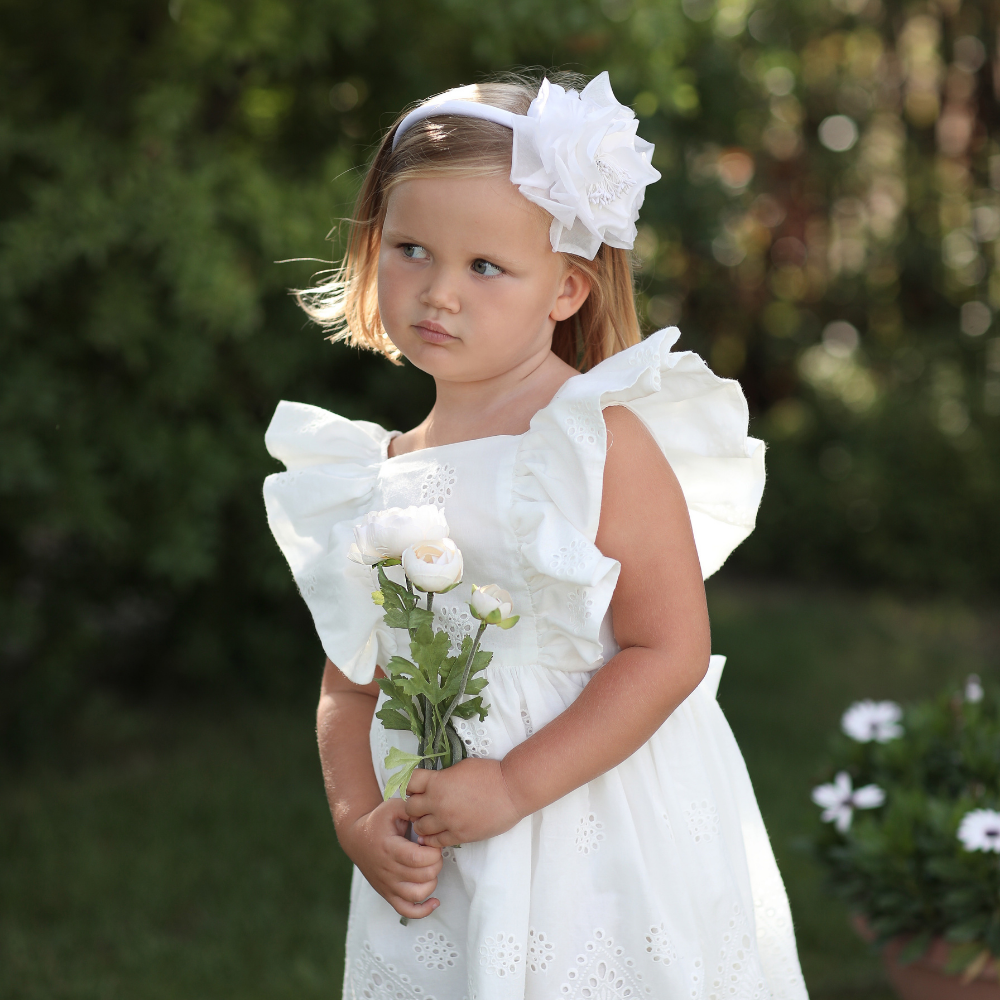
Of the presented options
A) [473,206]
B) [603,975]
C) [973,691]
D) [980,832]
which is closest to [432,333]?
[473,206]

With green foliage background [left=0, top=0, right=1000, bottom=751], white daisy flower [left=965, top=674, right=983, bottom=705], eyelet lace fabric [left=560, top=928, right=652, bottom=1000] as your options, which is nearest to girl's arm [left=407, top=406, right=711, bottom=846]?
eyelet lace fabric [left=560, top=928, right=652, bottom=1000]

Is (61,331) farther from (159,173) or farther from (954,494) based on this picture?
(954,494)

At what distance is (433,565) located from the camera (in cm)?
133

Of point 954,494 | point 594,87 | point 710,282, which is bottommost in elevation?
point 594,87

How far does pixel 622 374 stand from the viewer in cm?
144

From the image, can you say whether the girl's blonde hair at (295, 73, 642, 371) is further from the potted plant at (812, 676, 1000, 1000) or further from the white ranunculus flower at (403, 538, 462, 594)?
the potted plant at (812, 676, 1000, 1000)

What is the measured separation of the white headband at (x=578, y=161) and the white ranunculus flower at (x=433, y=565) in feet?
1.42

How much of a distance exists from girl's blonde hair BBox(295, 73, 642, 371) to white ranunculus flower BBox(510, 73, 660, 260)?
44mm

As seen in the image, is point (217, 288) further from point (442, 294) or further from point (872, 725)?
point (872, 725)

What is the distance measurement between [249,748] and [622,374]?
376 cm

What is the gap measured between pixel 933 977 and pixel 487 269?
6.56 ft

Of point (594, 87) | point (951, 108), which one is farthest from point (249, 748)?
point (951, 108)

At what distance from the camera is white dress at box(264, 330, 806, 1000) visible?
4.68 ft

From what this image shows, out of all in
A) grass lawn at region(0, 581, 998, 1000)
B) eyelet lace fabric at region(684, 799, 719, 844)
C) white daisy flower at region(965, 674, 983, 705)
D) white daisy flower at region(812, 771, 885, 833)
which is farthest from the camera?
grass lawn at region(0, 581, 998, 1000)
